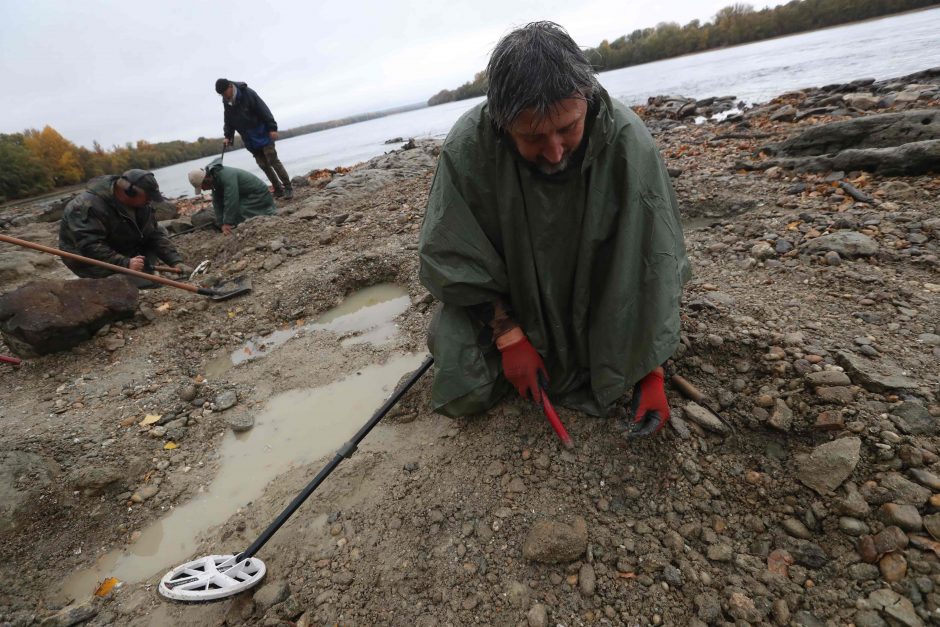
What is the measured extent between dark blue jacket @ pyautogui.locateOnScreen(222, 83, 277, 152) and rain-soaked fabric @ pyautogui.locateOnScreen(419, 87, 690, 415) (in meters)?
6.77

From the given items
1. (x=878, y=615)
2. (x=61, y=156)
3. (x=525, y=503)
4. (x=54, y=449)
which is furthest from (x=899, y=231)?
(x=61, y=156)

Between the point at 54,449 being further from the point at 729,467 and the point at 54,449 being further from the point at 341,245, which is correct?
the point at 729,467

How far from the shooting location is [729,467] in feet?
5.57

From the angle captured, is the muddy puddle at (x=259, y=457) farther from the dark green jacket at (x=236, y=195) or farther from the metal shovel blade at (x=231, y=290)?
the dark green jacket at (x=236, y=195)

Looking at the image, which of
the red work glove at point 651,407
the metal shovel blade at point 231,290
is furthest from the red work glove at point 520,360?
the metal shovel blade at point 231,290

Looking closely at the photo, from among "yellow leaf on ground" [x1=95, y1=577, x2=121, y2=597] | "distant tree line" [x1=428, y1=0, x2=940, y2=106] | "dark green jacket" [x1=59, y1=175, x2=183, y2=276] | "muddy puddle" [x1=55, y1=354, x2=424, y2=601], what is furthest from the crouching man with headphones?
"distant tree line" [x1=428, y1=0, x2=940, y2=106]

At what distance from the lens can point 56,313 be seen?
3.50 meters

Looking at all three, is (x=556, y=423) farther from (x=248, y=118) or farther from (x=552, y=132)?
(x=248, y=118)

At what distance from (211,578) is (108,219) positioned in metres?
4.79

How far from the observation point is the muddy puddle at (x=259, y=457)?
1.96 metres

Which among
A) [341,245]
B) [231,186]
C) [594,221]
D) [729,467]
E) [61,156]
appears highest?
[61,156]

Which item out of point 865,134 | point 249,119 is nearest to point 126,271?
point 249,119

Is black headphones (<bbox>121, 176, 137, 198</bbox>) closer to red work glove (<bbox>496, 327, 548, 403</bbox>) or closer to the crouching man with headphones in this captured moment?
the crouching man with headphones

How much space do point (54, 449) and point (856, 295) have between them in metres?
4.66
